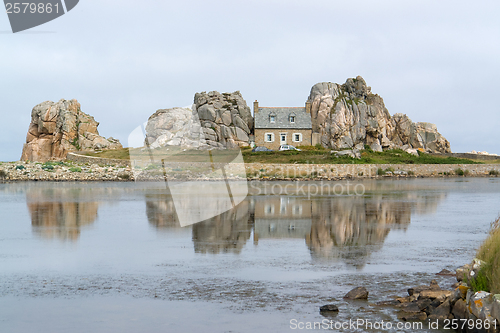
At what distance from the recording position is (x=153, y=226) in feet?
59.4

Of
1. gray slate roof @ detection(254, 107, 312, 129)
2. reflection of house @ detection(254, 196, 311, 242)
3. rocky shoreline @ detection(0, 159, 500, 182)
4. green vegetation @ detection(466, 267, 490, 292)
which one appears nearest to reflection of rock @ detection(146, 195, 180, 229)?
reflection of house @ detection(254, 196, 311, 242)

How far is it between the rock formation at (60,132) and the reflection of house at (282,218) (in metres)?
51.5

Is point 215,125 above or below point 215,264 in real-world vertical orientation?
above

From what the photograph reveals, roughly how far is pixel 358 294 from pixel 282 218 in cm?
1119

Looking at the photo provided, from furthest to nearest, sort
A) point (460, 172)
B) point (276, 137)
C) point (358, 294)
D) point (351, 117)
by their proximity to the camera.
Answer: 1. point (351, 117)
2. point (276, 137)
3. point (460, 172)
4. point (358, 294)

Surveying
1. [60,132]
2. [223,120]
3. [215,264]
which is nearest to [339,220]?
[215,264]

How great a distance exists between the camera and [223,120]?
67500 mm

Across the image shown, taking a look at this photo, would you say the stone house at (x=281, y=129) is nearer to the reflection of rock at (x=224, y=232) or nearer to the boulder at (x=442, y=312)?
the reflection of rock at (x=224, y=232)

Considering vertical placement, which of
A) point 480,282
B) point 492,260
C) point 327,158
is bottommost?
point 480,282

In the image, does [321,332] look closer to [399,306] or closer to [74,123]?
[399,306]

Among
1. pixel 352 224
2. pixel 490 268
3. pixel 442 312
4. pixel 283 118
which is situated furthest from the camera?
pixel 283 118

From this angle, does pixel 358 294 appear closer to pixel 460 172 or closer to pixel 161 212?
pixel 161 212

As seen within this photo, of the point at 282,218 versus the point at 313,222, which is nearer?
the point at 313,222

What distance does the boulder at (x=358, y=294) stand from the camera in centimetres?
895
